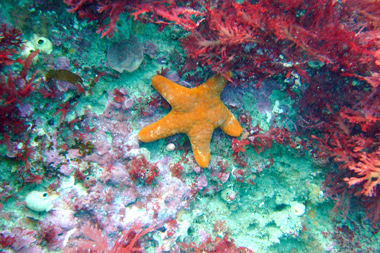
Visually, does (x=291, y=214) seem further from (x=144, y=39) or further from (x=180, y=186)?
(x=144, y=39)

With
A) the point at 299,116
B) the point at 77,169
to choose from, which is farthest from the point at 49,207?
the point at 299,116

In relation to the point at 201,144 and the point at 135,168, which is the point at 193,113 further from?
the point at 135,168

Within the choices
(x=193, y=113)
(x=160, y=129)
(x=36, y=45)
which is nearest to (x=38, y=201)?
(x=160, y=129)

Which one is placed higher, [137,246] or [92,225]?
[92,225]

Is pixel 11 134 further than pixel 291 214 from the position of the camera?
No

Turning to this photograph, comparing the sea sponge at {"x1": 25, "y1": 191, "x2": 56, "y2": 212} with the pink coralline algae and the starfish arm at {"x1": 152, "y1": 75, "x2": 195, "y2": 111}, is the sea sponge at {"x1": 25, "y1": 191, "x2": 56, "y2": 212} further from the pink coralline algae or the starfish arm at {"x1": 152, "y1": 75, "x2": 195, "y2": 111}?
the starfish arm at {"x1": 152, "y1": 75, "x2": 195, "y2": 111}

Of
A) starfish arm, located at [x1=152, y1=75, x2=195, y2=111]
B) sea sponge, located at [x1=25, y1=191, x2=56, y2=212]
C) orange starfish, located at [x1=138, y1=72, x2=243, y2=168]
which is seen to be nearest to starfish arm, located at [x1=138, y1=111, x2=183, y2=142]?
orange starfish, located at [x1=138, y1=72, x2=243, y2=168]
